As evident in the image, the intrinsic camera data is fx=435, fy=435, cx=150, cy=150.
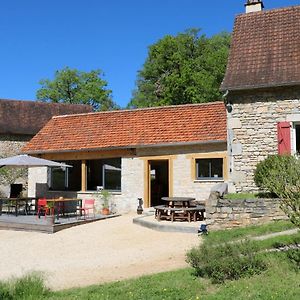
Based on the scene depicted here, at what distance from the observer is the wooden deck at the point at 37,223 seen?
15.2m

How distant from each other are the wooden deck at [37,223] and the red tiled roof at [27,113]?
14.1 meters

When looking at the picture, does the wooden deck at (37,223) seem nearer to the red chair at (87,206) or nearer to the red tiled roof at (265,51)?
the red chair at (87,206)

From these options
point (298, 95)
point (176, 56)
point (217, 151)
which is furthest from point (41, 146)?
point (176, 56)

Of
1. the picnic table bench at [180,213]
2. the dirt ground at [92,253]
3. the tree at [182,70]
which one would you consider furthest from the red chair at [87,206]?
the tree at [182,70]

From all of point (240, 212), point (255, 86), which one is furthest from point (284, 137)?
point (240, 212)

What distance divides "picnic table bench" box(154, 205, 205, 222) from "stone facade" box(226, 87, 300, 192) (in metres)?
1.60

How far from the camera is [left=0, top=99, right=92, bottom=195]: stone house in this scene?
99.6ft

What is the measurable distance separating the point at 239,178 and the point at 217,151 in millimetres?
3041

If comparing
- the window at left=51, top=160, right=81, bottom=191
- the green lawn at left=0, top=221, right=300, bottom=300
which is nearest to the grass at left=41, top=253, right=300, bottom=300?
the green lawn at left=0, top=221, right=300, bottom=300

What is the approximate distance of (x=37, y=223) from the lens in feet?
50.9

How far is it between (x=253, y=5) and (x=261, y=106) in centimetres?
581

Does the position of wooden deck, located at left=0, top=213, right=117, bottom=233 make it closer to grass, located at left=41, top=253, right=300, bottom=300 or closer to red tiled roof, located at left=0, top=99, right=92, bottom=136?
grass, located at left=41, top=253, right=300, bottom=300

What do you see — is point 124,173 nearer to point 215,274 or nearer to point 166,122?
point 166,122

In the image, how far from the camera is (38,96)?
50.5 meters
